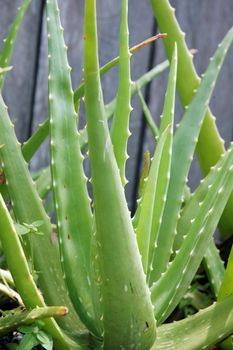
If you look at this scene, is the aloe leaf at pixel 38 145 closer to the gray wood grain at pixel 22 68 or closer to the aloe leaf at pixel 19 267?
the aloe leaf at pixel 19 267

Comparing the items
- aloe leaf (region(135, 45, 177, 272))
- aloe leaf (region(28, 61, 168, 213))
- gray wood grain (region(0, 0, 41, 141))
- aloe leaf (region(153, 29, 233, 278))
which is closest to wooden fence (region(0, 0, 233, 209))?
gray wood grain (region(0, 0, 41, 141))

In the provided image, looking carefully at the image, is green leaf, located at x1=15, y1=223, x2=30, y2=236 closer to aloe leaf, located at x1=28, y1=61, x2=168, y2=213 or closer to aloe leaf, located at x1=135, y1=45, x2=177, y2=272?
aloe leaf, located at x1=135, y1=45, x2=177, y2=272

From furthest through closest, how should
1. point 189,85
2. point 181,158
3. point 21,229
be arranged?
point 189,85 → point 181,158 → point 21,229

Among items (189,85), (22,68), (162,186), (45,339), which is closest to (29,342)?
(45,339)

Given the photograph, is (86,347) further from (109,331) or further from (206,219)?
(206,219)

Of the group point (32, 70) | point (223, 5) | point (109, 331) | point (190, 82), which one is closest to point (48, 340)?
point (109, 331)

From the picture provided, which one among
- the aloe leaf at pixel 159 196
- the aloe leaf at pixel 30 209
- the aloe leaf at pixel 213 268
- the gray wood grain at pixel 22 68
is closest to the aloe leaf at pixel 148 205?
the aloe leaf at pixel 159 196

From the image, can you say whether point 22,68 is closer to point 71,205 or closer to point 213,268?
point 213,268
